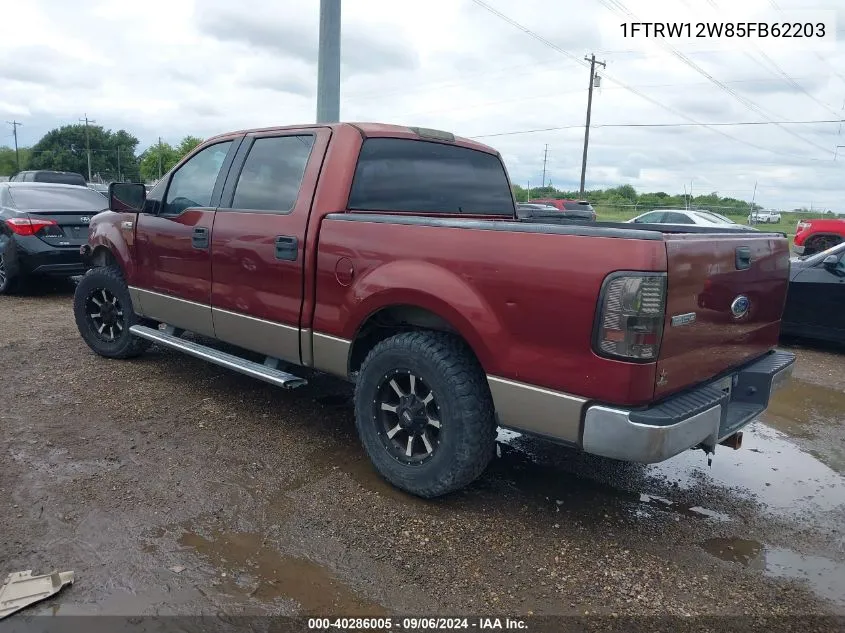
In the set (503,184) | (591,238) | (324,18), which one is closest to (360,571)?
(591,238)

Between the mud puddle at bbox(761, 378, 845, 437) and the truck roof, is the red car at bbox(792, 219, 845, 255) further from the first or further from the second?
the truck roof

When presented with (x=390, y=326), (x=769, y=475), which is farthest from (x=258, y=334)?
(x=769, y=475)

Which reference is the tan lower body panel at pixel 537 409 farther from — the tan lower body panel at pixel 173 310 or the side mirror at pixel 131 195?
the side mirror at pixel 131 195

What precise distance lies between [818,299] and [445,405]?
5.76m

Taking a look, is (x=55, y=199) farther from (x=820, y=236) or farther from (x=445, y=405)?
(x=820, y=236)

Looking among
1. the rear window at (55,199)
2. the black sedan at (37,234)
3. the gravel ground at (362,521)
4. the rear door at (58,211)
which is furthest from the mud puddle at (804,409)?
the rear window at (55,199)

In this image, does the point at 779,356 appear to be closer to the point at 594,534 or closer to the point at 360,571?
the point at 594,534

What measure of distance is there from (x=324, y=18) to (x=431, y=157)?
631 cm

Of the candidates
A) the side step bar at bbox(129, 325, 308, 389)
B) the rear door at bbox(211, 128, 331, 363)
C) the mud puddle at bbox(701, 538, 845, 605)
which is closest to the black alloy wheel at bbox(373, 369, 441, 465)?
the side step bar at bbox(129, 325, 308, 389)

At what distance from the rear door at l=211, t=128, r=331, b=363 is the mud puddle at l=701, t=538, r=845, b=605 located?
A: 2.54m

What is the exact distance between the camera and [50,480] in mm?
3559

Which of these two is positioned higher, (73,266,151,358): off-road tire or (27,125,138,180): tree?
(27,125,138,180): tree

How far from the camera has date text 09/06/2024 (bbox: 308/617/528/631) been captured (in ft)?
8.24

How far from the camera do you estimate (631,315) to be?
103 inches
